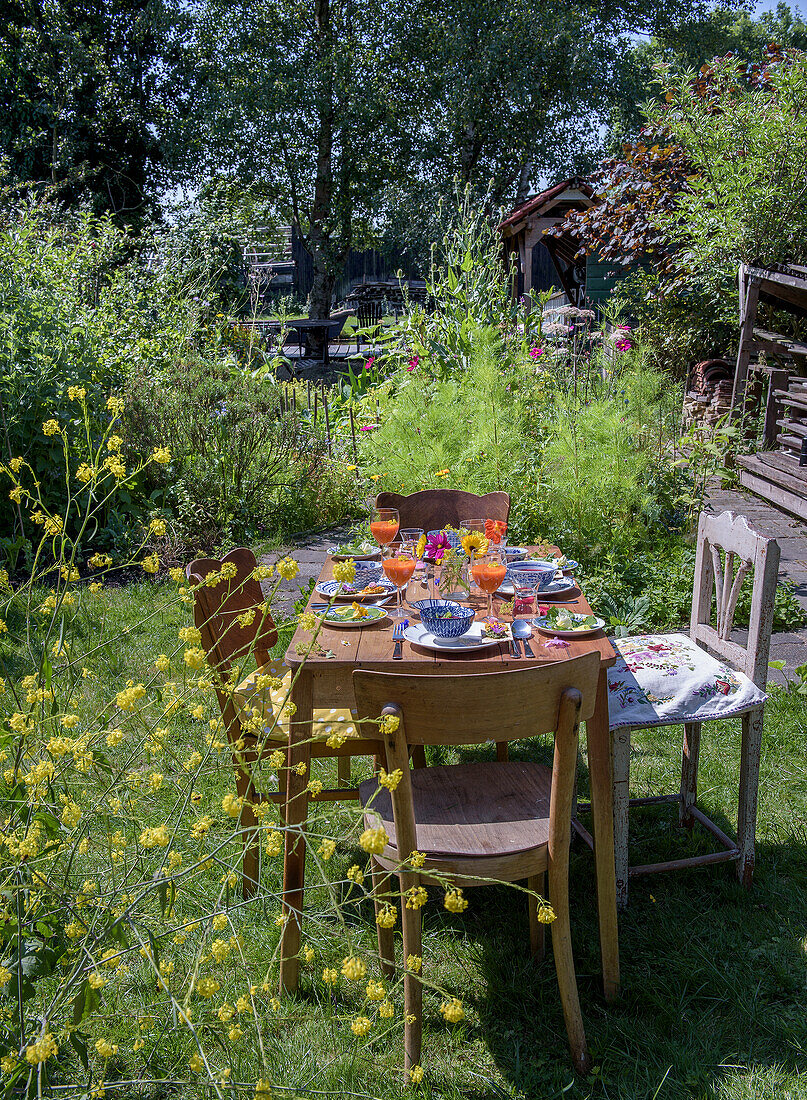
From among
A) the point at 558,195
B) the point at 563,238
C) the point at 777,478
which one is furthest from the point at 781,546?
the point at 563,238

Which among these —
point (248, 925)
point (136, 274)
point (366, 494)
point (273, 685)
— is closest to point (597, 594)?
point (366, 494)

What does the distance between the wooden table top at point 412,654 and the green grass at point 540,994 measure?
14.3 inches

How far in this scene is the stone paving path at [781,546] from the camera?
3.99 metres

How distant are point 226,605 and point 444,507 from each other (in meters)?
1.37

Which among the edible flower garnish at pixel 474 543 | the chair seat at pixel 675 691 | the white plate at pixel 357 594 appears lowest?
the chair seat at pixel 675 691

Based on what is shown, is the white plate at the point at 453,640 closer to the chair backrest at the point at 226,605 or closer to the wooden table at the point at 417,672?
the wooden table at the point at 417,672

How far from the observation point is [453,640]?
2207 millimetres

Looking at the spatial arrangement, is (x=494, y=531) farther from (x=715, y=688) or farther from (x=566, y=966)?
(x=566, y=966)

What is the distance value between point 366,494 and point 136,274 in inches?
194

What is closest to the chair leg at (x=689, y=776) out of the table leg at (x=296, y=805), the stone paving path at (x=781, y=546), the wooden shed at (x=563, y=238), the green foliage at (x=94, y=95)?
the stone paving path at (x=781, y=546)

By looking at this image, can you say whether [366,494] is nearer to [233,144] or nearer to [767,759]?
[767,759]

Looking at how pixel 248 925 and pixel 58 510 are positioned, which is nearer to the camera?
pixel 248 925

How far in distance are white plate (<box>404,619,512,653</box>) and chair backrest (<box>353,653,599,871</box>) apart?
441 mm

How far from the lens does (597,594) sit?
4.24 metres
